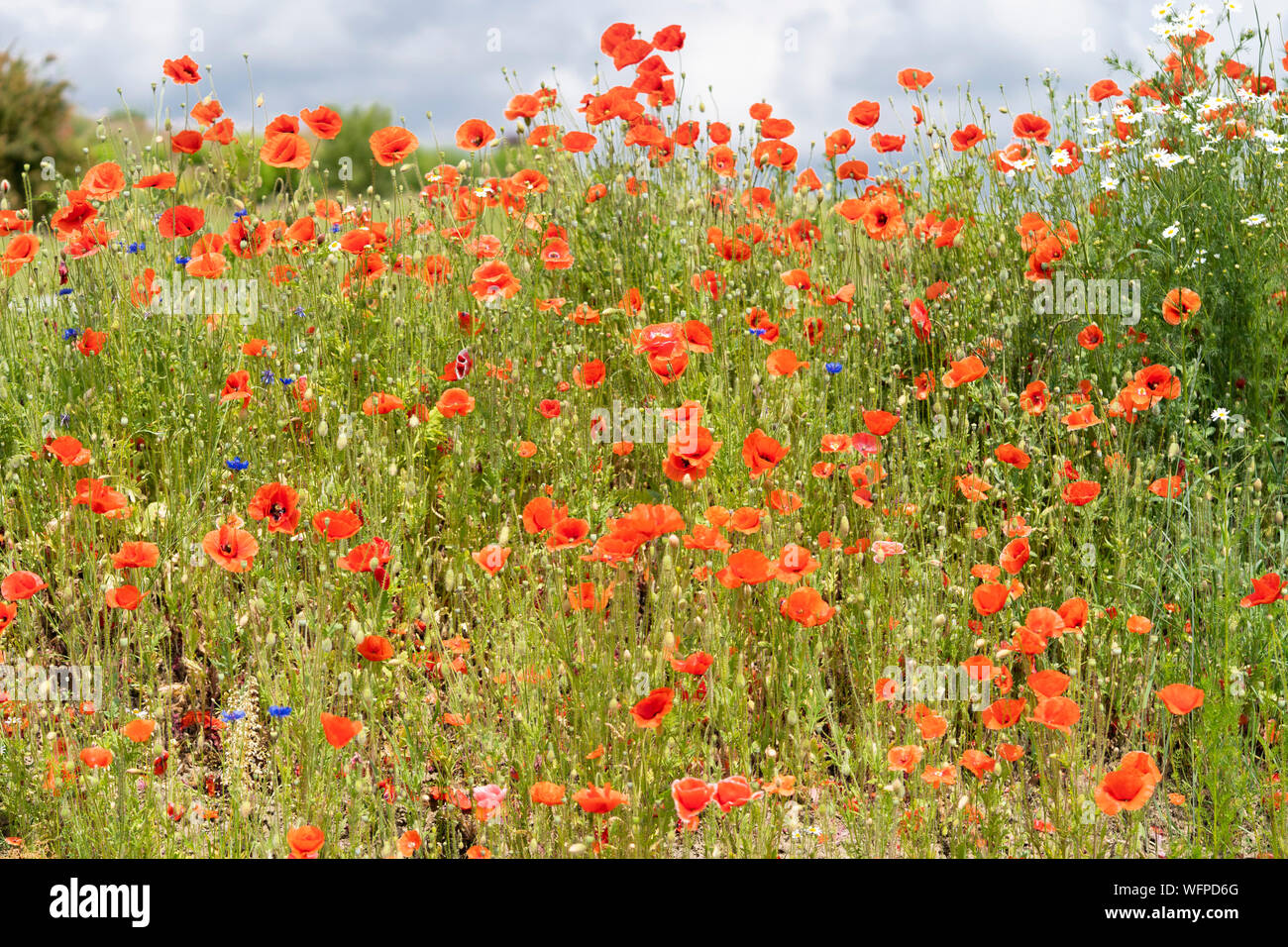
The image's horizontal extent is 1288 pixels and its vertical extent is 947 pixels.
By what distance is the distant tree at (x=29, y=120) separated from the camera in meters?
12.1

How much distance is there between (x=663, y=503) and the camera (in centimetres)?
338

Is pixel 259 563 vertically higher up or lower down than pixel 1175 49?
lower down

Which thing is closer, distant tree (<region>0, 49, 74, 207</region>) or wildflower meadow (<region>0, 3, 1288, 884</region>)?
wildflower meadow (<region>0, 3, 1288, 884</region>)

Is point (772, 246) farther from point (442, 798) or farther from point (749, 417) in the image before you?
point (442, 798)

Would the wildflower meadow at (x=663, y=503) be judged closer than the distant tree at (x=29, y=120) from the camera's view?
Yes

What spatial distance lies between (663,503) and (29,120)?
1224 centimetres

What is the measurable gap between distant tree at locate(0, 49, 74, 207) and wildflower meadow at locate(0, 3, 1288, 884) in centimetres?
915

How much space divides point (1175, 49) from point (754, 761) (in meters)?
3.83

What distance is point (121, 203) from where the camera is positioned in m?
5.20

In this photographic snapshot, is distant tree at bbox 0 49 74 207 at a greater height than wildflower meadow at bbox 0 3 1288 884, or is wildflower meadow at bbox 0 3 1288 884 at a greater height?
distant tree at bbox 0 49 74 207

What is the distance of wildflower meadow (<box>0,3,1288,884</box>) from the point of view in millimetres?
2469

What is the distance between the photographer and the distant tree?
12125 mm

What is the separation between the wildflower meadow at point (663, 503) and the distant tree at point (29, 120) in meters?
9.15
